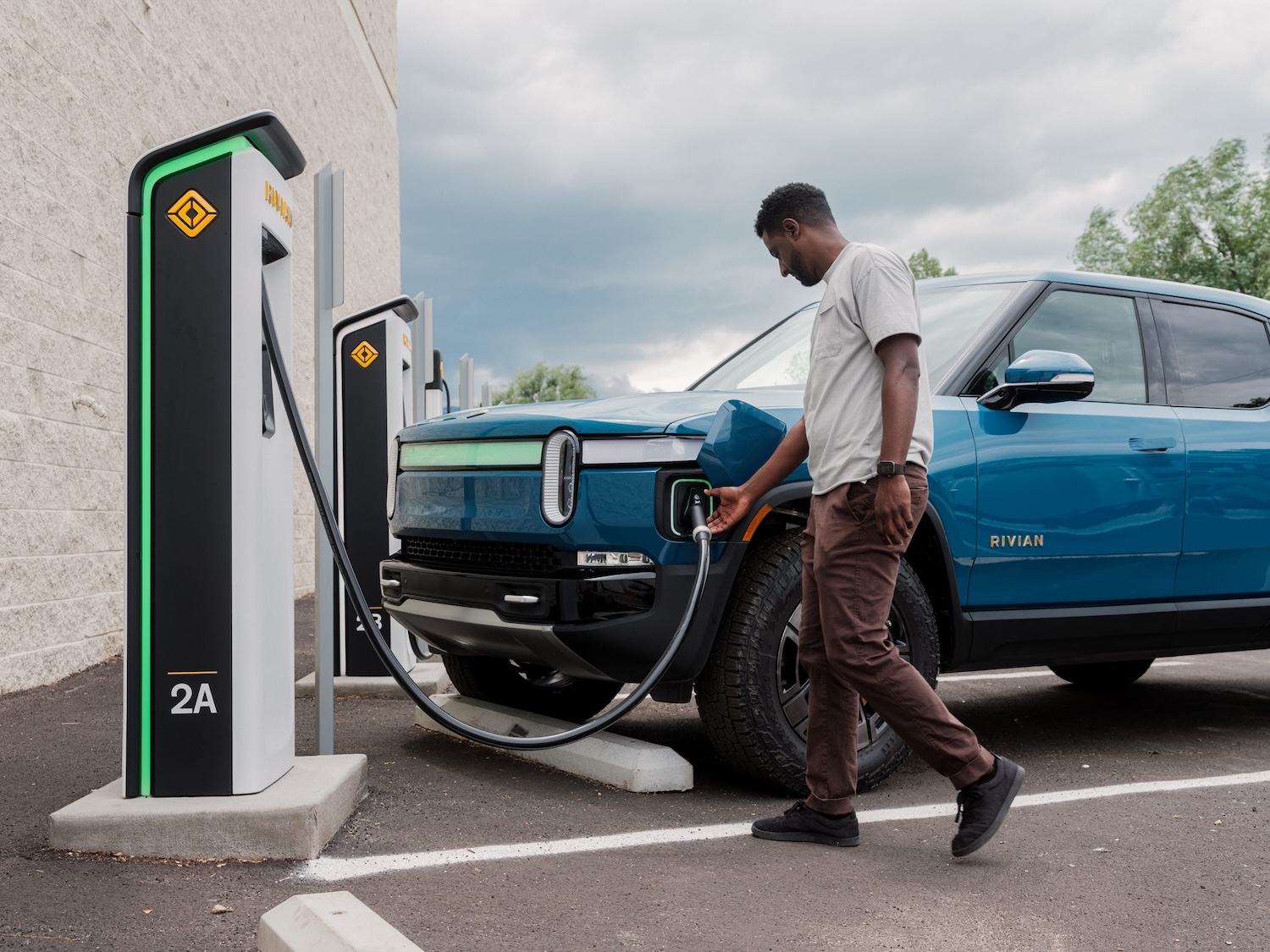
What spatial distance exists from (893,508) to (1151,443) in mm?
2025

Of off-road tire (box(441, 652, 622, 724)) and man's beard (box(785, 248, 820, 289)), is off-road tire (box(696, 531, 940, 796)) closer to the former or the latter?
man's beard (box(785, 248, 820, 289))

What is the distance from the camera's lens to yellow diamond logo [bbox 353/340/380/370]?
19.8 ft

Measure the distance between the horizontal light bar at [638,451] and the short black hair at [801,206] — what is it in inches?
28.5

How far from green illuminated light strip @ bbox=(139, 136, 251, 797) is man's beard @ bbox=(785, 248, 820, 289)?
5.40 feet

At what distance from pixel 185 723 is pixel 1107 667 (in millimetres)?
5508

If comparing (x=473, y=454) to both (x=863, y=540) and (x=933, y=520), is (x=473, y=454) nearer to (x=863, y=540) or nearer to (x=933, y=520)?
(x=863, y=540)

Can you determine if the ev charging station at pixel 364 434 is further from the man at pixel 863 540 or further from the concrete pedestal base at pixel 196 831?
the man at pixel 863 540

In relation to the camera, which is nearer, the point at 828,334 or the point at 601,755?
the point at 828,334

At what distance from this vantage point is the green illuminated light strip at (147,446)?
3197 millimetres

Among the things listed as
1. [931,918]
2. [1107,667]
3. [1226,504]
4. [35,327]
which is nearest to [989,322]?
[1226,504]

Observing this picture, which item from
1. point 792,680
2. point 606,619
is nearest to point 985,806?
point 792,680

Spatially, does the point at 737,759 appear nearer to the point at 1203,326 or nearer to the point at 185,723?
the point at 185,723

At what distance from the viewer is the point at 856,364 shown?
10.8 feet

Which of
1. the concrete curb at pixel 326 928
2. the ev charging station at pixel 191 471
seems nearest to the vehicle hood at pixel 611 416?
the ev charging station at pixel 191 471
